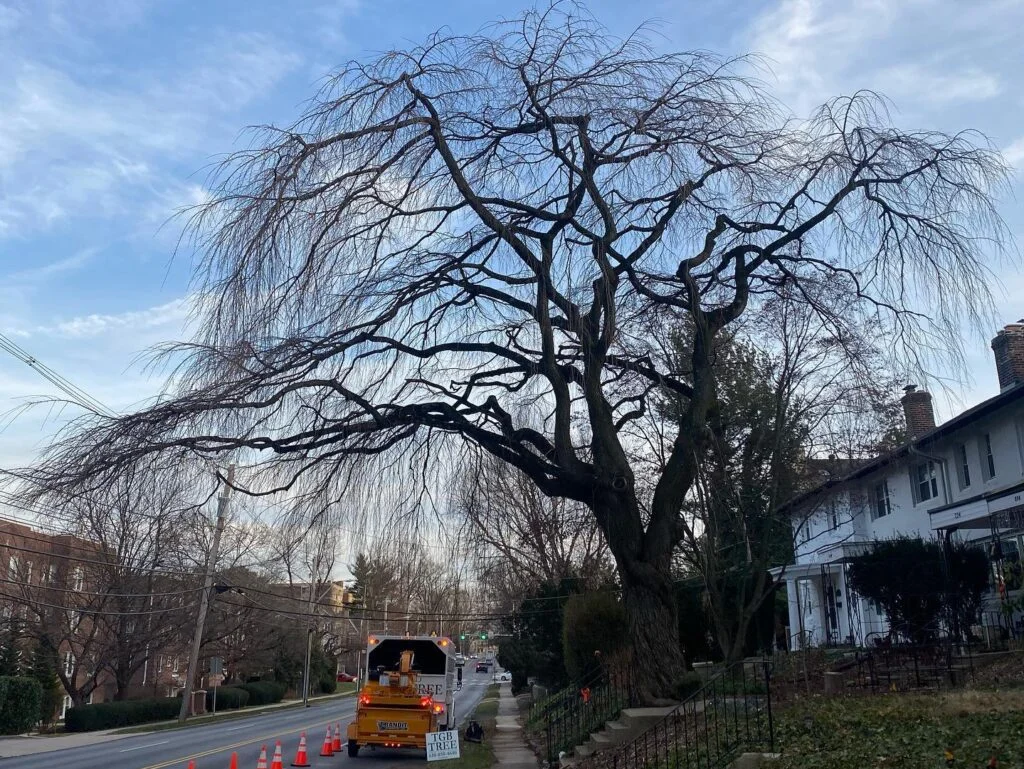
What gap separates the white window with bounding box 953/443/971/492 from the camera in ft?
82.3

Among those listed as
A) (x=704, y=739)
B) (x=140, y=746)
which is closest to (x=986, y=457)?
(x=704, y=739)

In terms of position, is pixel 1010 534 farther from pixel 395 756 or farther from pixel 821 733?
pixel 395 756

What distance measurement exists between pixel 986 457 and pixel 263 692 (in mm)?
51487

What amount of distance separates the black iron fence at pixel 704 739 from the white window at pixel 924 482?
15.4 metres

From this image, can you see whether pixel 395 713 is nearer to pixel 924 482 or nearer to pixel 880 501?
pixel 924 482

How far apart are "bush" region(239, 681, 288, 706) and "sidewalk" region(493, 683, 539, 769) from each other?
1160 inches

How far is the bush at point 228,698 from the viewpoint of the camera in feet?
181

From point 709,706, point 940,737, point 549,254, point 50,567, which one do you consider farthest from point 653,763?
point 50,567

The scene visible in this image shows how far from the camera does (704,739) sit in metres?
11.1

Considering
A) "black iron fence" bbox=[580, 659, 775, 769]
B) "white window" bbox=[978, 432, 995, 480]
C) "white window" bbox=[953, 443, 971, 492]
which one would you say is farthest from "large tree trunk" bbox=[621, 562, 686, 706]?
"white window" bbox=[953, 443, 971, 492]

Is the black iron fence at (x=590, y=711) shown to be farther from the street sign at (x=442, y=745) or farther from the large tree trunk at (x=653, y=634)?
the street sign at (x=442, y=745)

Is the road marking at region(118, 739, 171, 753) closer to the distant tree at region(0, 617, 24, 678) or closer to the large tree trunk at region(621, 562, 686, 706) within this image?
the distant tree at region(0, 617, 24, 678)

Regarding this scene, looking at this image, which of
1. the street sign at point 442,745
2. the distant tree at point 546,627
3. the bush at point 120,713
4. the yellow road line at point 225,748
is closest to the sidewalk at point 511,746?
the distant tree at point 546,627

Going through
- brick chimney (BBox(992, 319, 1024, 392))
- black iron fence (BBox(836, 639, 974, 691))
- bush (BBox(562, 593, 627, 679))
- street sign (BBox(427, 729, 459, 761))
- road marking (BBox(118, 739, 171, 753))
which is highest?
brick chimney (BBox(992, 319, 1024, 392))
